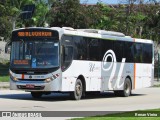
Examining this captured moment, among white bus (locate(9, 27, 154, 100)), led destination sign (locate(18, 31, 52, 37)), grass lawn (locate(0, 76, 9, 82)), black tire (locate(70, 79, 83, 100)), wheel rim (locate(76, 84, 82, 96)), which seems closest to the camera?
white bus (locate(9, 27, 154, 100))

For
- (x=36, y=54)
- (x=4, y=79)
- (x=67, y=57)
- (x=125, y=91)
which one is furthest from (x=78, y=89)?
(x=4, y=79)

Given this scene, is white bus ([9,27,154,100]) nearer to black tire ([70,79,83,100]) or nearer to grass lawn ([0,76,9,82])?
black tire ([70,79,83,100])

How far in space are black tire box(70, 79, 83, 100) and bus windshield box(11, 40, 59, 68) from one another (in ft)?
5.70

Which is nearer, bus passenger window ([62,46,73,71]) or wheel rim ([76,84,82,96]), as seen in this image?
bus passenger window ([62,46,73,71])

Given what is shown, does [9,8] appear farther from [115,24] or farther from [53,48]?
[53,48]

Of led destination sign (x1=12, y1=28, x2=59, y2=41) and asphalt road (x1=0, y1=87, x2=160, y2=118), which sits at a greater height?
led destination sign (x1=12, y1=28, x2=59, y2=41)

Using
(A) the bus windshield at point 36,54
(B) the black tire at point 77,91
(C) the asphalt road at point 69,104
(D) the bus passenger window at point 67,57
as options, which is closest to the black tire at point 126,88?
(C) the asphalt road at point 69,104

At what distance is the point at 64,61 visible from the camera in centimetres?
2348

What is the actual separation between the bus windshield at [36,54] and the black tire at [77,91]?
174cm

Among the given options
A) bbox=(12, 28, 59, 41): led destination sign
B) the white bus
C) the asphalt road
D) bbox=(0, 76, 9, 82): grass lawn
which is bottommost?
the asphalt road

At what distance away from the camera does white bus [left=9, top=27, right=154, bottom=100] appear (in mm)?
23297

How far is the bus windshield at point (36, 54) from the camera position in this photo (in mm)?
23297

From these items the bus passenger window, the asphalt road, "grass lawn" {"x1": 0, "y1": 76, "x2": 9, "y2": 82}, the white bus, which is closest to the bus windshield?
the white bus

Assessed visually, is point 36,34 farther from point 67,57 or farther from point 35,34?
point 67,57
